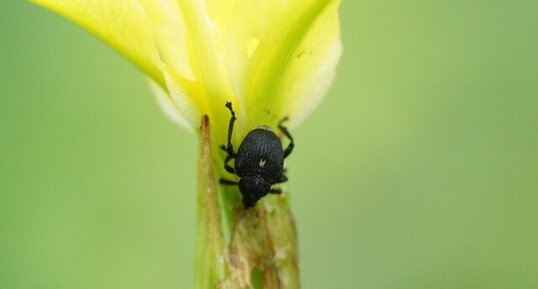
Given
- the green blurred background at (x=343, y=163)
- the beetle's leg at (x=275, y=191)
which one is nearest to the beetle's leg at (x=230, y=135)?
the beetle's leg at (x=275, y=191)

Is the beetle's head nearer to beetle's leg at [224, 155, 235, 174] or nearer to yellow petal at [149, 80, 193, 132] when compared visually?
beetle's leg at [224, 155, 235, 174]

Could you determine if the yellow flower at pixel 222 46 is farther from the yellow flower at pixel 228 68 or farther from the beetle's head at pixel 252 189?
the beetle's head at pixel 252 189

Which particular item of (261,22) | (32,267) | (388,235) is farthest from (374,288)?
(261,22)

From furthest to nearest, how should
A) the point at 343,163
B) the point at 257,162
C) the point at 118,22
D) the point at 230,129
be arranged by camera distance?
the point at 343,163, the point at 257,162, the point at 230,129, the point at 118,22

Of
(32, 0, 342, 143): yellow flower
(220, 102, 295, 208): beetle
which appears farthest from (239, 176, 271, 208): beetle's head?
(32, 0, 342, 143): yellow flower

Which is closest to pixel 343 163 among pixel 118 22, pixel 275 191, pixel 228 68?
pixel 275 191

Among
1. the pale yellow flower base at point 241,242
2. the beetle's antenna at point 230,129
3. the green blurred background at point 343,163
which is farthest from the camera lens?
the green blurred background at point 343,163

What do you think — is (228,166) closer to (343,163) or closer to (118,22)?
(118,22)
